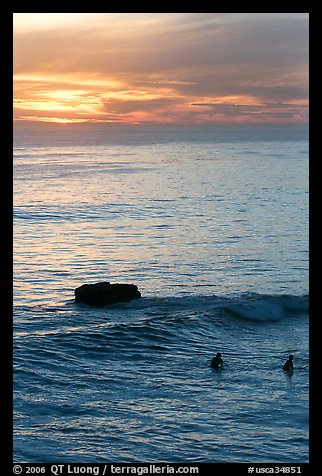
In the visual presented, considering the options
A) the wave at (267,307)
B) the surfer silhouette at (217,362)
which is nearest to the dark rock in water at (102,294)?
the wave at (267,307)

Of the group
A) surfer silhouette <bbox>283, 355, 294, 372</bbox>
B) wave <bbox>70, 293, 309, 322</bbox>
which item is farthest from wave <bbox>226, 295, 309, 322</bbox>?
surfer silhouette <bbox>283, 355, 294, 372</bbox>

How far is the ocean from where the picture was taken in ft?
46.6

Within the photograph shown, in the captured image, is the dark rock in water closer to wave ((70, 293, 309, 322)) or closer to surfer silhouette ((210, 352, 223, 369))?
wave ((70, 293, 309, 322))

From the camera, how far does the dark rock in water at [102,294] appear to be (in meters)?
26.3

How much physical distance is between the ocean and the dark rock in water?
429 millimetres

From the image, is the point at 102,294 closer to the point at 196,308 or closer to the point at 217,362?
the point at 196,308

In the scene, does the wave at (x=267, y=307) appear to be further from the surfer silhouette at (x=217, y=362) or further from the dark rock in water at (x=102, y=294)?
the surfer silhouette at (x=217, y=362)

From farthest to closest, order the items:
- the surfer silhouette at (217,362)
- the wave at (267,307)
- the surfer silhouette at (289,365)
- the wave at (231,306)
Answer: the wave at (231,306) → the wave at (267,307) → the surfer silhouette at (217,362) → the surfer silhouette at (289,365)

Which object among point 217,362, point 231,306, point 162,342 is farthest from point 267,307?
point 217,362

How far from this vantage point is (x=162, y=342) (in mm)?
22109

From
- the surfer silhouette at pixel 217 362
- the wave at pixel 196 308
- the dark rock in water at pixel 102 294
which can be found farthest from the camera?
the dark rock in water at pixel 102 294

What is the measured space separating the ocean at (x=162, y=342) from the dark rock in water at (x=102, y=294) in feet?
1.41
